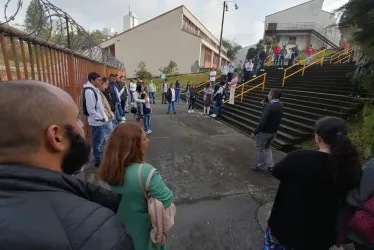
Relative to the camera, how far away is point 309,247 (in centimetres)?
180

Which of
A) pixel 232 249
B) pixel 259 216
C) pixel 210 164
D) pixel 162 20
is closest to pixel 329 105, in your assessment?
pixel 210 164

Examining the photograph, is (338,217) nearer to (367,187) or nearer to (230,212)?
(367,187)

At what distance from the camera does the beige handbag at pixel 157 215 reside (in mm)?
1596

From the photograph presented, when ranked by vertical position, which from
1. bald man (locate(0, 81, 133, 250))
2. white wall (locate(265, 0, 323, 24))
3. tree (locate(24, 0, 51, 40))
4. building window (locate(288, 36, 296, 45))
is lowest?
bald man (locate(0, 81, 133, 250))

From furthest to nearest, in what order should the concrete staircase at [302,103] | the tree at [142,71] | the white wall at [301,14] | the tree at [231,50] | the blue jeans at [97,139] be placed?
the tree at [231,50]
the white wall at [301,14]
the tree at [142,71]
the concrete staircase at [302,103]
the blue jeans at [97,139]

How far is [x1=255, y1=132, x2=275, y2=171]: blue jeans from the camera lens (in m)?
4.43

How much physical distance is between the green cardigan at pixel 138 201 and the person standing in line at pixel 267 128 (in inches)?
122

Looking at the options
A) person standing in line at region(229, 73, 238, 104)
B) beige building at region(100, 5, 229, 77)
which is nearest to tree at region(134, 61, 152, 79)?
beige building at region(100, 5, 229, 77)

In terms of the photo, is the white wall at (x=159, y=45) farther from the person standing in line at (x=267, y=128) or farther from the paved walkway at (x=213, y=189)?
the person standing in line at (x=267, y=128)

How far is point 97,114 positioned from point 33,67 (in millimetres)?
1425

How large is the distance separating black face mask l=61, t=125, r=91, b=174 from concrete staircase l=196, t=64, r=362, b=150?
630 centimetres

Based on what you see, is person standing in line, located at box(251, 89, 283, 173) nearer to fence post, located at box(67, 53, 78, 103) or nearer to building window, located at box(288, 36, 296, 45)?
fence post, located at box(67, 53, 78, 103)

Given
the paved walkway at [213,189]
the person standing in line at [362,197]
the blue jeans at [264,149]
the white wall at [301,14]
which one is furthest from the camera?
the white wall at [301,14]

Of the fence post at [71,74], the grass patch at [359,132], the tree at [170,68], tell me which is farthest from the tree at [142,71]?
the grass patch at [359,132]
